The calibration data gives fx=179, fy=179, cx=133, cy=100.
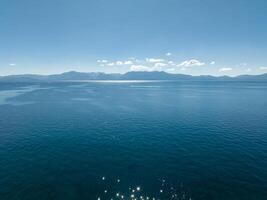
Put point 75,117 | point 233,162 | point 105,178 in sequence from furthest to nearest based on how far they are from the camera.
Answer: point 75,117
point 233,162
point 105,178

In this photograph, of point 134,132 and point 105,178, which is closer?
point 105,178

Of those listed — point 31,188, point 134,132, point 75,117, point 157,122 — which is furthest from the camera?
point 75,117

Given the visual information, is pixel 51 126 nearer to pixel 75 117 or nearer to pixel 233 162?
pixel 75 117

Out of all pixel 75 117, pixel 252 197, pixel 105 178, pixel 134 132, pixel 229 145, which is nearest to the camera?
pixel 252 197

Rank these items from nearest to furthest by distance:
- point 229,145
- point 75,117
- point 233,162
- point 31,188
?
point 31,188 < point 233,162 < point 229,145 < point 75,117

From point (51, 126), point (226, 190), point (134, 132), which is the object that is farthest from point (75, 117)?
point (226, 190)

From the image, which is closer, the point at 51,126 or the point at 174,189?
the point at 174,189

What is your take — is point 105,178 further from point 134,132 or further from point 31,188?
point 134,132

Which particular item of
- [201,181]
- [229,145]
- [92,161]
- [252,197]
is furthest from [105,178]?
[229,145]
